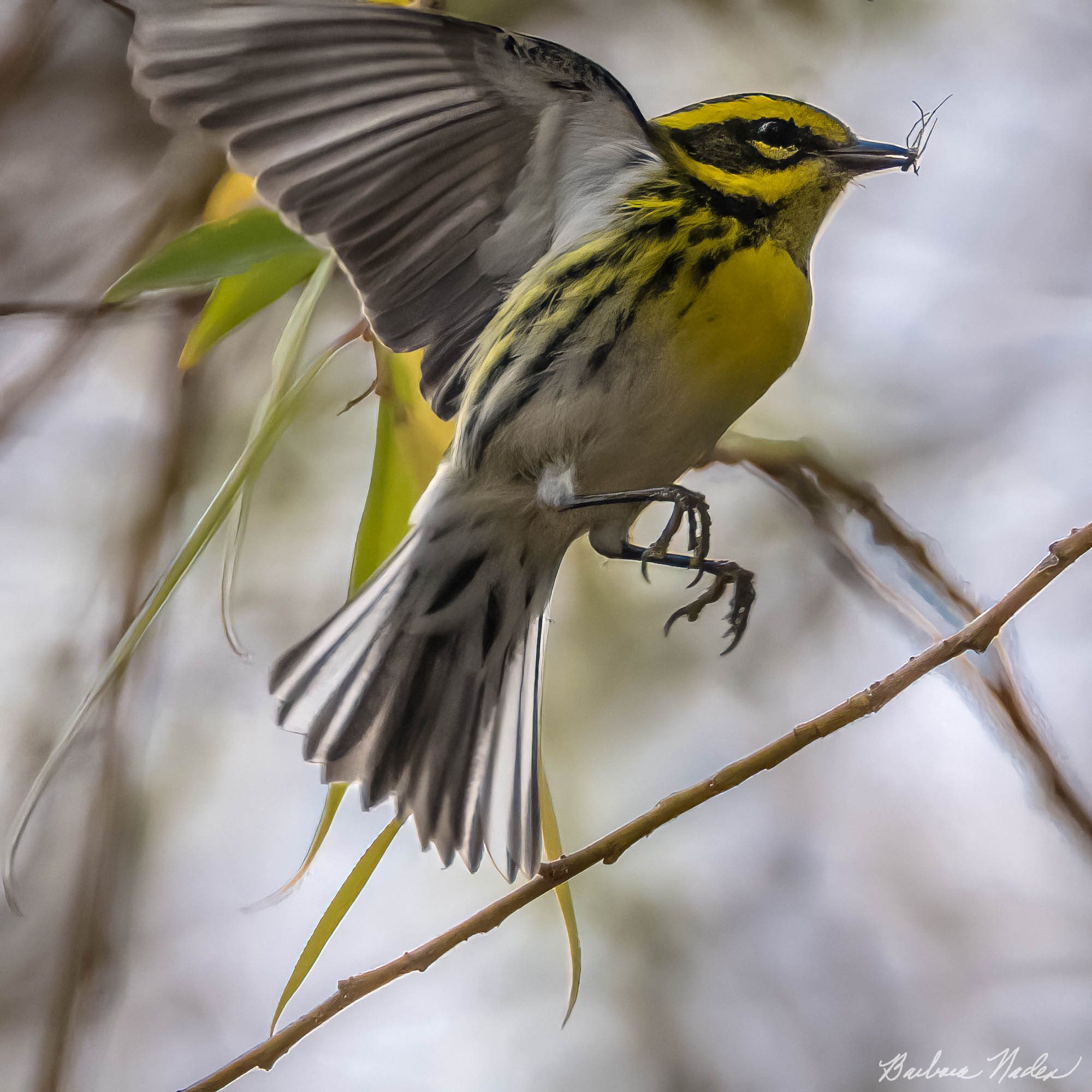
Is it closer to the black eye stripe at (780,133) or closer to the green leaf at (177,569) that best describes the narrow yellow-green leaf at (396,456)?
the green leaf at (177,569)

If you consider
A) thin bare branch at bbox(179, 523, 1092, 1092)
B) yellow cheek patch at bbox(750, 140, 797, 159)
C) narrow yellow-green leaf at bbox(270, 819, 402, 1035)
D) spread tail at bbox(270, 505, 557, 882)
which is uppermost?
yellow cheek patch at bbox(750, 140, 797, 159)

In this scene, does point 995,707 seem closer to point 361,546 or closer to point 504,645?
point 504,645

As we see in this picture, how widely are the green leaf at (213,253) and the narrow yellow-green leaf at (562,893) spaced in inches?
21.4

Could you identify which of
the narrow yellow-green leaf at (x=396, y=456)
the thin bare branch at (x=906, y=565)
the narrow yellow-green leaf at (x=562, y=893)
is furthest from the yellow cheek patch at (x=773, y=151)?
the narrow yellow-green leaf at (x=562, y=893)

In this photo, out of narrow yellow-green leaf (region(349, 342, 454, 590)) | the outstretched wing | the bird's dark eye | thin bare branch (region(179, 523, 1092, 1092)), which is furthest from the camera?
narrow yellow-green leaf (region(349, 342, 454, 590))

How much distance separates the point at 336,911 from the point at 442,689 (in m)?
0.22

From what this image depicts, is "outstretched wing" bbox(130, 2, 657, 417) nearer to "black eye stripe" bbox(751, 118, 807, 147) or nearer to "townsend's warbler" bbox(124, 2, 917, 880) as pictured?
"townsend's warbler" bbox(124, 2, 917, 880)

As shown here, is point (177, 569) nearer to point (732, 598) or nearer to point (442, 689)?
point (442, 689)

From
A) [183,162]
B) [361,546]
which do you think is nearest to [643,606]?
[361,546]

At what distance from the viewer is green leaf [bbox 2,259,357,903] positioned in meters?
0.76

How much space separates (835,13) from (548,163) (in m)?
1.13

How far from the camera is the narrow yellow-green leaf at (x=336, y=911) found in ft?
2.99

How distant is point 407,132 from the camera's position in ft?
3.01

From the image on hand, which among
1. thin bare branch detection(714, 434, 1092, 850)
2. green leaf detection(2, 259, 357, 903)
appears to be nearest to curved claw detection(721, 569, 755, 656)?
thin bare branch detection(714, 434, 1092, 850)
